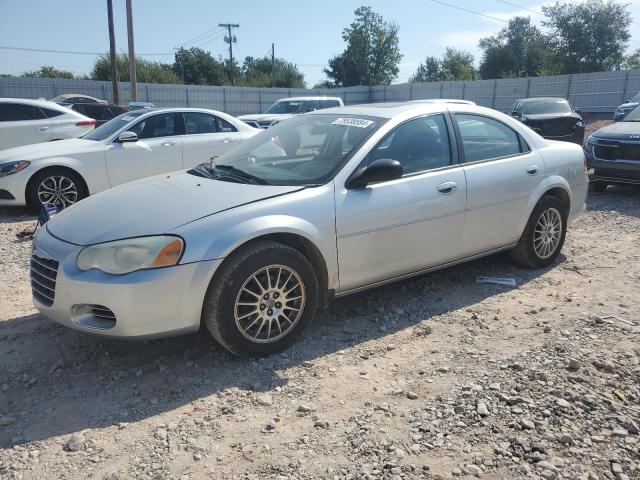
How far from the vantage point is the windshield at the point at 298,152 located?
3961mm

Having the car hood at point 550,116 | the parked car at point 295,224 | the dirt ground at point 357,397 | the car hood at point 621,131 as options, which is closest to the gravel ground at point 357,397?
the dirt ground at point 357,397

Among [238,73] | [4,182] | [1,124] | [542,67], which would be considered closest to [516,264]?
[4,182]

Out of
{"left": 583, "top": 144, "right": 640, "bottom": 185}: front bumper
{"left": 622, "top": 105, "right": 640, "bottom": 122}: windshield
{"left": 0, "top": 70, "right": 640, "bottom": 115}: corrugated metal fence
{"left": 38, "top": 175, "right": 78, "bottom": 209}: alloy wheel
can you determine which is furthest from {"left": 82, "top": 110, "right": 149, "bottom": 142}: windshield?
{"left": 0, "top": 70, "right": 640, "bottom": 115}: corrugated metal fence

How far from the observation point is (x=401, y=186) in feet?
13.4

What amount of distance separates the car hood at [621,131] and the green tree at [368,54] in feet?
227

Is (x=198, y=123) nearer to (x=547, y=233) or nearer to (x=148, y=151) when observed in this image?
(x=148, y=151)

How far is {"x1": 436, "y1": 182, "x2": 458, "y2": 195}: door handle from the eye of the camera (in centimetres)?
427

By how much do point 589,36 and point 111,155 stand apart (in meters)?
55.1

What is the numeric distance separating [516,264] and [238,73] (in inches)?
3122

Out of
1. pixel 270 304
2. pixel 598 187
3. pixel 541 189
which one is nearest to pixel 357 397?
pixel 270 304

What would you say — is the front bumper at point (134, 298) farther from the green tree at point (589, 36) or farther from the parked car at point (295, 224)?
the green tree at point (589, 36)

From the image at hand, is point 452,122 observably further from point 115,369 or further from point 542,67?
point 542,67

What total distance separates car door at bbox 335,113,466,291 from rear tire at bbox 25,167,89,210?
220 inches

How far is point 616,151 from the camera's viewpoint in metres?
8.71
